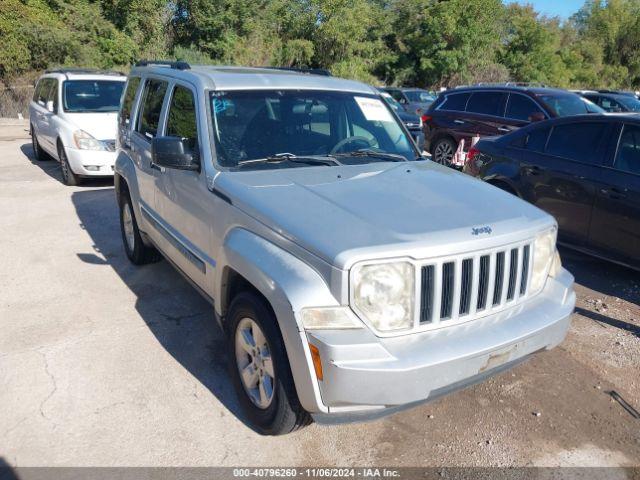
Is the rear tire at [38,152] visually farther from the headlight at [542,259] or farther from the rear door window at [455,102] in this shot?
the headlight at [542,259]

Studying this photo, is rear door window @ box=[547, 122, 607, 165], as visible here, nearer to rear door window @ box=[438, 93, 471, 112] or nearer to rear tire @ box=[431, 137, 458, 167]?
rear tire @ box=[431, 137, 458, 167]

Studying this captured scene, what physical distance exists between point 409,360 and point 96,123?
27.6ft

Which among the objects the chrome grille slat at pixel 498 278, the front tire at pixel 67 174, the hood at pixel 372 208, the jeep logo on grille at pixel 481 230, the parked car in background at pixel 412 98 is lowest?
the parked car in background at pixel 412 98

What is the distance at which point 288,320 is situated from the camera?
2.65 m

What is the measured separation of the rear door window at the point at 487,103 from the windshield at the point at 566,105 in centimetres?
76

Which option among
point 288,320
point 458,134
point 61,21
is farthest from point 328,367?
point 61,21

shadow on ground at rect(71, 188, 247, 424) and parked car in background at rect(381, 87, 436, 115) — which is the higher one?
shadow on ground at rect(71, 188, 247, 424)

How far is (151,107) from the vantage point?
16.3ft

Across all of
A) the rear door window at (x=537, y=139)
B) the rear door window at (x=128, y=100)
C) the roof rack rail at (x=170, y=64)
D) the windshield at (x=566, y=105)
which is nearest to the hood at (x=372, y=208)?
the roof rack rail at (x=170, y=64)

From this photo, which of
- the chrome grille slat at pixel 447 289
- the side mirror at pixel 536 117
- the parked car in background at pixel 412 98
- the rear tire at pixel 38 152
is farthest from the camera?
the parked car in background at pixel 412 98

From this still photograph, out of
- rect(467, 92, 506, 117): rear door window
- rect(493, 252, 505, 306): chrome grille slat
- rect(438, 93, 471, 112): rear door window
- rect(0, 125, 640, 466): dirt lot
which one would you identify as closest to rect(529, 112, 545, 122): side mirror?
rect(467, 92, 506, 117): rear door window

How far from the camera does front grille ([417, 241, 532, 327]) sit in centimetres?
271

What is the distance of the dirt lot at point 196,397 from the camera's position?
3.11 metres

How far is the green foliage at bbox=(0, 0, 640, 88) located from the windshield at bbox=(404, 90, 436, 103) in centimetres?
1180
